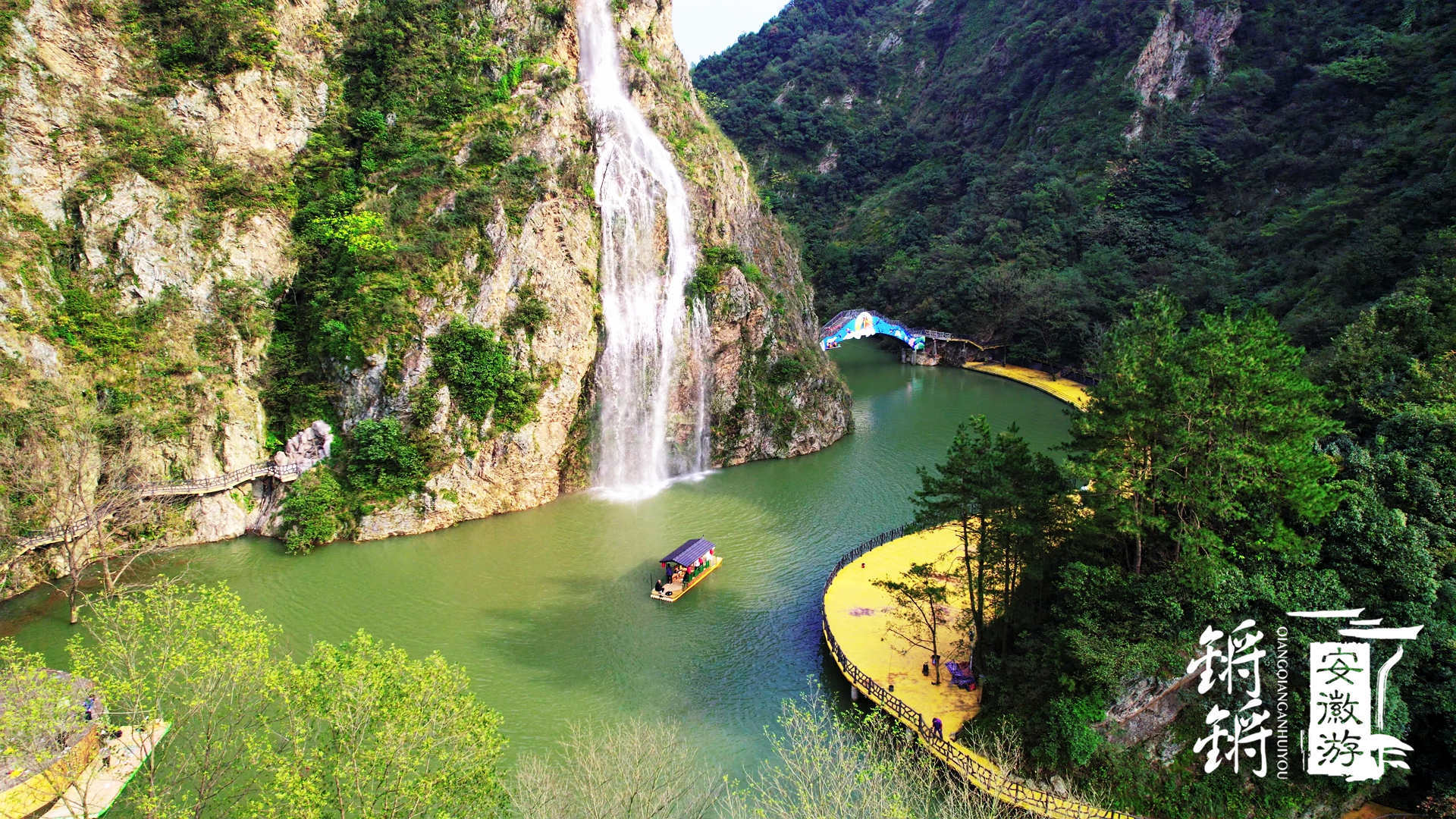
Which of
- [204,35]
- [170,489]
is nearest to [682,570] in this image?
[170,489]

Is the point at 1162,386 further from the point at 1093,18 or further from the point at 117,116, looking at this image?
the point at 1093,18

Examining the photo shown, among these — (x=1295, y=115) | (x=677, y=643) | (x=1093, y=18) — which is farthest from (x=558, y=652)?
(x=1093, y=18)

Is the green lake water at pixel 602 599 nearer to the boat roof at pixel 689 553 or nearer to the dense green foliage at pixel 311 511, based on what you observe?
the dense green foliage at pixel 311 511

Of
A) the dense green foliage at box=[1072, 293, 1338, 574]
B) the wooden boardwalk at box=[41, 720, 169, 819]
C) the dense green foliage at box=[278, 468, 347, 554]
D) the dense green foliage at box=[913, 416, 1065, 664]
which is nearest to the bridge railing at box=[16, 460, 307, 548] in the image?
the dense green foliage at box=[278, 468, 347, 554]

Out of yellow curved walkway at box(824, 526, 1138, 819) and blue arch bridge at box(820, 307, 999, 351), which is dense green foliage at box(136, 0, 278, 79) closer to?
yellow curved walkway at box(824, 526, 1138, 819)

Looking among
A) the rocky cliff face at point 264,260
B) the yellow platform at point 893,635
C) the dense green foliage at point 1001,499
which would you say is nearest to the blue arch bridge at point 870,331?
the rocky cliff face at point 264,260

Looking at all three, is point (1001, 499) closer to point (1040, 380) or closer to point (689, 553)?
point (689, 553)
